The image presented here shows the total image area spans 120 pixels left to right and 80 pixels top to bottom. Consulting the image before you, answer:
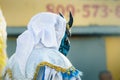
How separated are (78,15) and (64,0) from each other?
0.32m

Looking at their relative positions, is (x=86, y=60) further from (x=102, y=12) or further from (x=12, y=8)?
(x=12, y=8)

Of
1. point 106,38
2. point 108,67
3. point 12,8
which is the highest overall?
point 12,8

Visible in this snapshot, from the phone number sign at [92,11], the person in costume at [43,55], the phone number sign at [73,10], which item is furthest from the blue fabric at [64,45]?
the phone number sign at [92,11]

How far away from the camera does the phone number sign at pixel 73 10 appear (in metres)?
6.44

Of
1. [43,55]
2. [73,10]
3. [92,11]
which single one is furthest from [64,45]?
[92,11]

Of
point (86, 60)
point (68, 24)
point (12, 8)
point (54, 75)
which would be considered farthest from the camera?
point (86, 60)

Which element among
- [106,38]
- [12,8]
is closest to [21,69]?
[12,8]

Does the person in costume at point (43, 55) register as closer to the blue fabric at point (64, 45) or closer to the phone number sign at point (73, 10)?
the blue fabric at point (64, 45)

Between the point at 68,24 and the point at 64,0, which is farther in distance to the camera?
the point at 64,0

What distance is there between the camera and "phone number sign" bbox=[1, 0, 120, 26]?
21.1 ft

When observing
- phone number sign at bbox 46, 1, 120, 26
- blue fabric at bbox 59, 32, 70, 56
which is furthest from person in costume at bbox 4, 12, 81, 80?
phone number sign at bbox 46, 1, 120, 26

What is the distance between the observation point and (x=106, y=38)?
6.91 m

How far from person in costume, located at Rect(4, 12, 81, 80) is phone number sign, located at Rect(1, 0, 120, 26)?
3348 millimetres

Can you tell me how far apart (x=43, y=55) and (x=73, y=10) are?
385 centimetres
